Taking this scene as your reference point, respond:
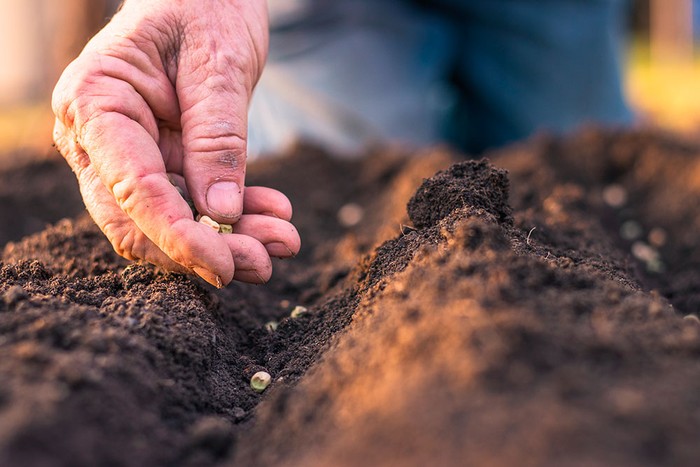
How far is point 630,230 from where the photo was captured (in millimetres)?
2412

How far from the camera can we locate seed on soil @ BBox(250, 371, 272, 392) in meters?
1.28

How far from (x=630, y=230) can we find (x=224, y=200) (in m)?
1.58

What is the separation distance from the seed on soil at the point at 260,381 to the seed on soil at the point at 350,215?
137cm

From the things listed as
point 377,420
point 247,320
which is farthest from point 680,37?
point 377,420

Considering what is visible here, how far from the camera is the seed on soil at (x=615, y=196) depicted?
8.65 feet

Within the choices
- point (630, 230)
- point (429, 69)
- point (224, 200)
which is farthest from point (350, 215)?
point (429, 69)

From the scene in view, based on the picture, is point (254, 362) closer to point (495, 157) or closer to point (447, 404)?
point (447, 404)

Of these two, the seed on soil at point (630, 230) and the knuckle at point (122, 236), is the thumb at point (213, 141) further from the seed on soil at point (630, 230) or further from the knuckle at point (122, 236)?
the seed on soil at point (630, 230)

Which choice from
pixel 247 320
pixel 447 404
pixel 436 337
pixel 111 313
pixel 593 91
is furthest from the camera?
pixel 593 91

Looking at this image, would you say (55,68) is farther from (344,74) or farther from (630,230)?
(630,230)

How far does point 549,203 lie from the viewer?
203cm

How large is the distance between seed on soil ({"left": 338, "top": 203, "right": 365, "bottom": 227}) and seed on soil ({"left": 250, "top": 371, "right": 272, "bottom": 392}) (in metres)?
1.37

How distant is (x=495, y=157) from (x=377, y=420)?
2.34 m

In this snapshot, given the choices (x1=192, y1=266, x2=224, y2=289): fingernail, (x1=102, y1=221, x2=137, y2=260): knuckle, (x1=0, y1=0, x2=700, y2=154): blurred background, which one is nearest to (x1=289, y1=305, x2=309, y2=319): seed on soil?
(x1=192, y1=266, x2=224, y2=289): fingernail
